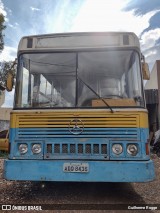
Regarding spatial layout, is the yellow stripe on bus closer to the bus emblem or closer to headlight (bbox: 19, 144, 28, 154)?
the bus emblem

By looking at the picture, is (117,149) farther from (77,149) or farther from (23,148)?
(23,148)

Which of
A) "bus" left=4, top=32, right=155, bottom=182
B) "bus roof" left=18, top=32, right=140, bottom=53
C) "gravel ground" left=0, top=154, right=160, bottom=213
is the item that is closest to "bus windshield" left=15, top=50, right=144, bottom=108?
"bus" left=4, top=32, right=155, bottom=182

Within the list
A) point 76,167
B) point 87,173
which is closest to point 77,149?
point 76,167

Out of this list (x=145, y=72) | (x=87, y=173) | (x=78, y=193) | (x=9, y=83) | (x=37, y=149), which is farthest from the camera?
(x=78, y=193)

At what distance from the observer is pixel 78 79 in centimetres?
499

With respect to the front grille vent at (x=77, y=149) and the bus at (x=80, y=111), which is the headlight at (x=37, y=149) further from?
the front grille vent at (x=77, y=149)

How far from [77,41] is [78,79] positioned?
32.4 inches

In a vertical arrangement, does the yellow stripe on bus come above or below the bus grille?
above

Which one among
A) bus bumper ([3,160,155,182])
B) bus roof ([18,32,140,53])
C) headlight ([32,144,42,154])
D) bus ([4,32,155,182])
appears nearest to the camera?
bus bumper ([3,160,155,182])

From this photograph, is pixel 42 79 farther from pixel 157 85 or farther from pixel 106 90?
pixel 157 85

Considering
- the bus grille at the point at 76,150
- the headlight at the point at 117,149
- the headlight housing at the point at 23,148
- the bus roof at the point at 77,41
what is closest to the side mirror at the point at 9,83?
the bus roof at the point at 77,41

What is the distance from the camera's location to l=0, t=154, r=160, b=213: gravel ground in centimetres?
503

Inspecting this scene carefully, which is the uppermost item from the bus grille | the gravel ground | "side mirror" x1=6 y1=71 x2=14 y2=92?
"side mirror" x1=6 y1=71 x2=14 y2=92

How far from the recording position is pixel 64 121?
4754mm
